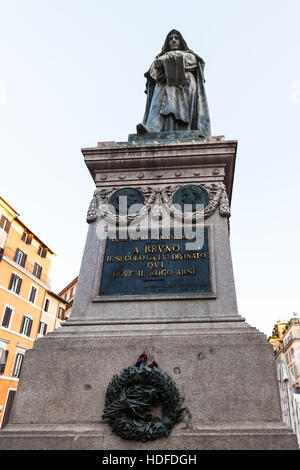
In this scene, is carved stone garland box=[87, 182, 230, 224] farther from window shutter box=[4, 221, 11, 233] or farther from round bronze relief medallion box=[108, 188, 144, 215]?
window shutter box=[4, 221, 11, 233]

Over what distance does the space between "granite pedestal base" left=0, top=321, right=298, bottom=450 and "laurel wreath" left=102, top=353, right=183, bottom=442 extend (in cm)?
12

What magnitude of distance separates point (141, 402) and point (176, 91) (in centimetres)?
830

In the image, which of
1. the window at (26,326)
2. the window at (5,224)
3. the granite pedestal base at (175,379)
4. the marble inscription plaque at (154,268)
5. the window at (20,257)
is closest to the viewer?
the granite pedestal base at (175,379)

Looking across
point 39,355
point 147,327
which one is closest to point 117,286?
point 147,327

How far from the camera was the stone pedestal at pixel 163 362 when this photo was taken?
419cm

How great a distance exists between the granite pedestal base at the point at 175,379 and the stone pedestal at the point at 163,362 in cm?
1

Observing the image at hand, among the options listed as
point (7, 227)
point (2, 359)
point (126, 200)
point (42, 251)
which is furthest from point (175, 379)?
point (42, 251)

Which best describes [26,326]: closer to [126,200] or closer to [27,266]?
[27,266]

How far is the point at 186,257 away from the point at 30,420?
132 inches

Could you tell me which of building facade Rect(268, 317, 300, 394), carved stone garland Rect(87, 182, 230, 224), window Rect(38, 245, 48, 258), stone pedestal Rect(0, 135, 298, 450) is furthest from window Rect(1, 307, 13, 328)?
building facade Rect(268, 317, 300, 394)

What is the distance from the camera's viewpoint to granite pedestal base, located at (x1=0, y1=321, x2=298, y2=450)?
13.6ft

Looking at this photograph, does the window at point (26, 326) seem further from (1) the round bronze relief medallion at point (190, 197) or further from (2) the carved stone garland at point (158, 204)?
(1) the round bronze relief medallion at point (190, 197)

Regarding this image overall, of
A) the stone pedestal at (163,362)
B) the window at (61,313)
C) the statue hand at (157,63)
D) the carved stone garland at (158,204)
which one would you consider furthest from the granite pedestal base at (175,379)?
the window at (61,313)
